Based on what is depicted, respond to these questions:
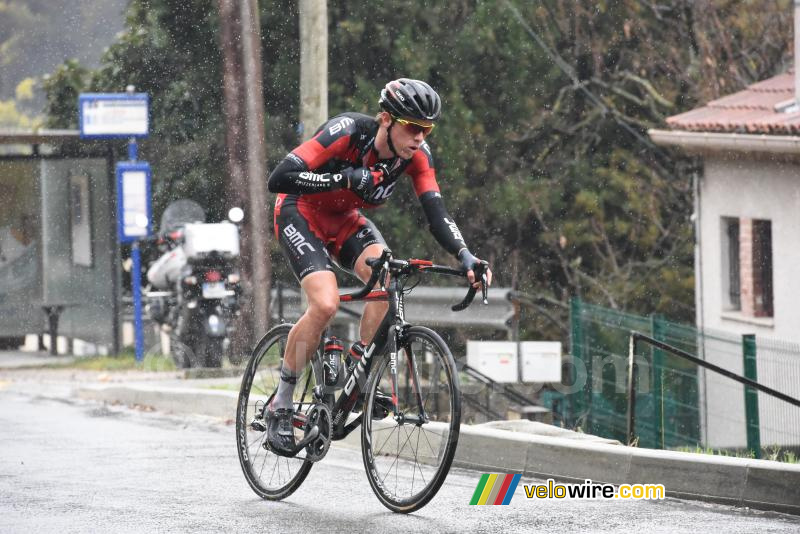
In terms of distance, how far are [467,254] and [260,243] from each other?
11035 mm

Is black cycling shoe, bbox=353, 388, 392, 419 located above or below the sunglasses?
below

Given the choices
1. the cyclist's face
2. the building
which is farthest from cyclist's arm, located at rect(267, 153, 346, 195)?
the building

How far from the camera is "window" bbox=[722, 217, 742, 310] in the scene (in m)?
22.8

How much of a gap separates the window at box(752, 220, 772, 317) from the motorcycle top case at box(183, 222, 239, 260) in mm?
7636

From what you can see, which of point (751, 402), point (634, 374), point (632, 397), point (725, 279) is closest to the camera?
point (632, 397)

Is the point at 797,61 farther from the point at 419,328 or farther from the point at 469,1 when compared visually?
the point at 419,328

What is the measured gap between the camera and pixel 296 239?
25.0ft

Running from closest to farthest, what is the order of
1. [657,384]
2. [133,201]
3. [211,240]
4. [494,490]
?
1. [494,490]
2. [657,384]
3. [211,240]
4. [133,201]

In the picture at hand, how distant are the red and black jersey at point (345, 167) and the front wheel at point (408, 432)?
52cm

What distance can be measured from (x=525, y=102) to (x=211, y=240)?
13307 millimetres

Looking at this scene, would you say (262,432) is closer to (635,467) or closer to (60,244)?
(635,467)

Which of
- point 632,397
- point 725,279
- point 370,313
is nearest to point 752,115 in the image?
point 725,279

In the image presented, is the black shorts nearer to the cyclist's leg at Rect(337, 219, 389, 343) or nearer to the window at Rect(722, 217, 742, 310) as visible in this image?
the cyclist's leg at Rect(337, 219, 389, 343)

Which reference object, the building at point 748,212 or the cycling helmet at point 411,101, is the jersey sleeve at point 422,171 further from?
the building at point 748,212
